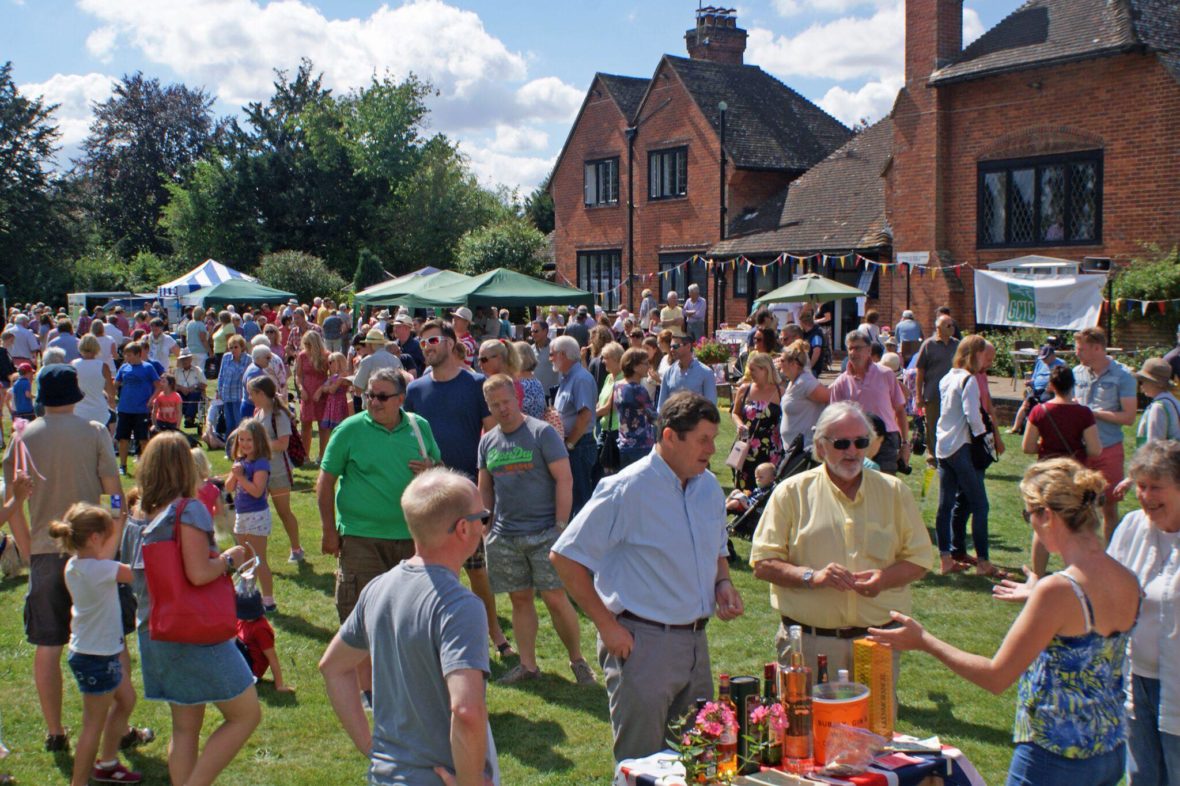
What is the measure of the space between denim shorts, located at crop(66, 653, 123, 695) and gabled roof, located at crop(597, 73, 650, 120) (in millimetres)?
29362

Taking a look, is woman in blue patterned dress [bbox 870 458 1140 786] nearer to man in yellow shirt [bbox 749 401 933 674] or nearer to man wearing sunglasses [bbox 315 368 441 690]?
man in yellow shirt [bbox 749 401 933 674]

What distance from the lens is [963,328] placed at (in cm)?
2220

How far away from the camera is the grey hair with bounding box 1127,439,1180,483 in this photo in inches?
156

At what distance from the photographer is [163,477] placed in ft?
14.8

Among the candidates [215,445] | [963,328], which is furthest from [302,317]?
[963,328]

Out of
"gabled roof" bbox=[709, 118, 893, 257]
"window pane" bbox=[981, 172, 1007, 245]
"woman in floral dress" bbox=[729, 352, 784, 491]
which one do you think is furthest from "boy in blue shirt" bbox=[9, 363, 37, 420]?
"window pane" bbox=[981, 172, 1007, 245]

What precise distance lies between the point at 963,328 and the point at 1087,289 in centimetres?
318

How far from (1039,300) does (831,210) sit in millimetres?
8330

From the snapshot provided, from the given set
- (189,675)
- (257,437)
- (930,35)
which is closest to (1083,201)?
(930,35)

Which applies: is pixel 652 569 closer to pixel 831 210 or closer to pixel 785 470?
pixel 785 470

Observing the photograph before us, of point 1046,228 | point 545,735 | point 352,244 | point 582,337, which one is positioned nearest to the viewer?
point 545,735

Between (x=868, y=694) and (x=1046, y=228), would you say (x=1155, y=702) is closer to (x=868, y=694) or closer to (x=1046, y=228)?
(x=868, y=694)

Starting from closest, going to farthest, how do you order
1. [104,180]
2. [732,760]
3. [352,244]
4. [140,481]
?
[732,760] < [140,481] < [352,244] < [104,180]

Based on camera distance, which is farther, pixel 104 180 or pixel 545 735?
pixel 104 180
